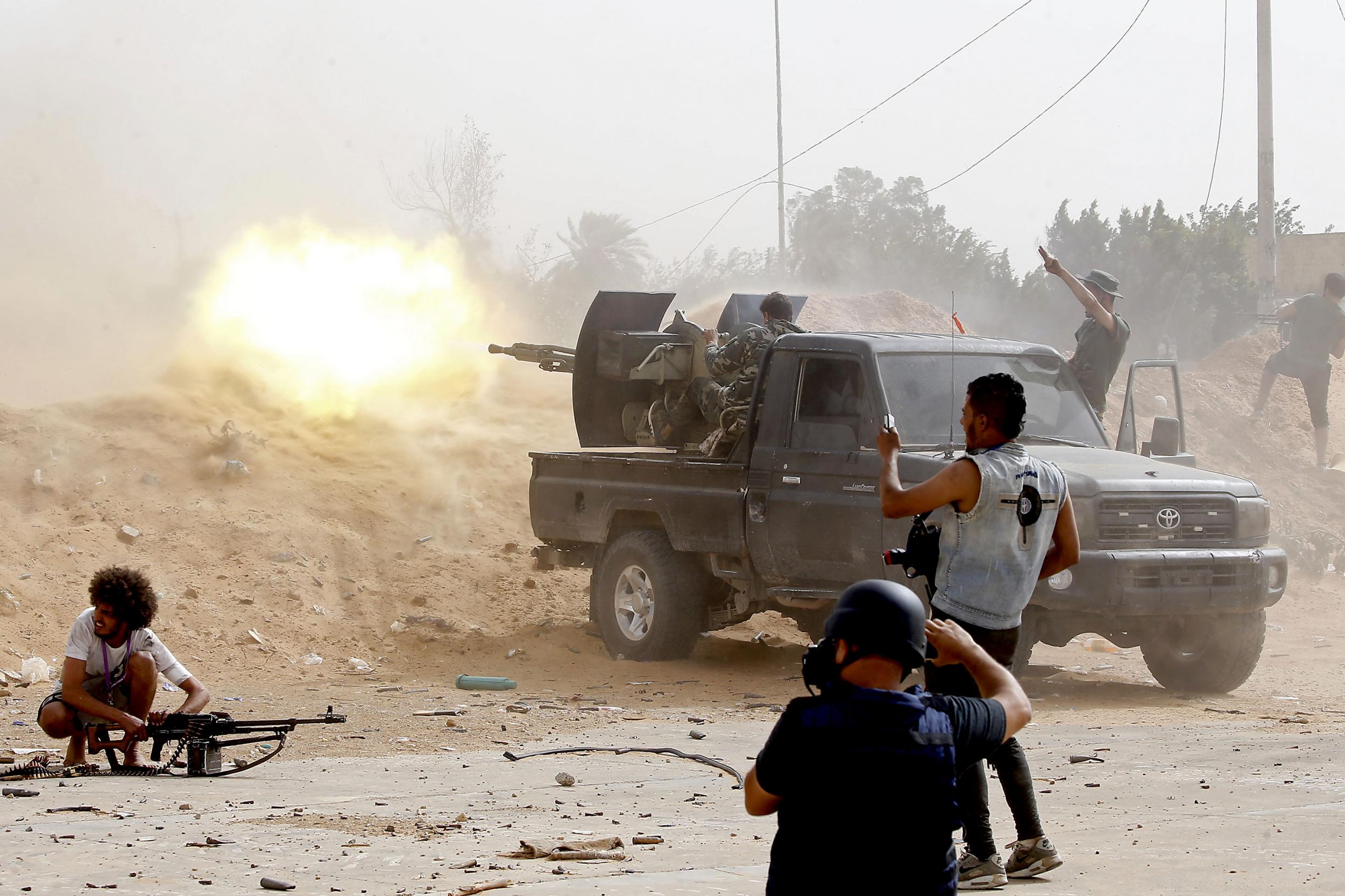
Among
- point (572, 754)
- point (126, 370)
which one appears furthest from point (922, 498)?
point (126, 370)

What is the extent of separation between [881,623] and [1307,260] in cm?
3914

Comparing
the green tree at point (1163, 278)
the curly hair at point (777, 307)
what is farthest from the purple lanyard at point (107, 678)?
the green tree at point (1163, 278)

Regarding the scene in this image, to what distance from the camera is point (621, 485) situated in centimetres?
1109

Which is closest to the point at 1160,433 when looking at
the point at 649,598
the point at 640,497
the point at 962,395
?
the point at 962,395

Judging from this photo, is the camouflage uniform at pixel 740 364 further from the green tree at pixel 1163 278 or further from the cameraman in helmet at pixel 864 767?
the green tree at pixel 1163 278

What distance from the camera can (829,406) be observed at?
32.0ft

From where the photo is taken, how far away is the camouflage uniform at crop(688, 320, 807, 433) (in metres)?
10.5

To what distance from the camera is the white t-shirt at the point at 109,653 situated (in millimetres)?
7391

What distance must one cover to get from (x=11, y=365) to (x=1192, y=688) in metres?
15.6

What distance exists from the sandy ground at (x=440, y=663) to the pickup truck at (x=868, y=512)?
0.45m

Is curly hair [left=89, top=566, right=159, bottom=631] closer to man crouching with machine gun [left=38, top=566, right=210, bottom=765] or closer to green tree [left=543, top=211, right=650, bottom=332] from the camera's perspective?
man crouching with machine gun [left=38, top=566, right=210, bottom=765]

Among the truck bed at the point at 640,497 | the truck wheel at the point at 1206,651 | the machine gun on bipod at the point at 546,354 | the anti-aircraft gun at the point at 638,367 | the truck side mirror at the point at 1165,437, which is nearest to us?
the truck wheel at the point at 1206,651

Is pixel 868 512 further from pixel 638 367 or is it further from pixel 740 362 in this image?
pixel 638 367

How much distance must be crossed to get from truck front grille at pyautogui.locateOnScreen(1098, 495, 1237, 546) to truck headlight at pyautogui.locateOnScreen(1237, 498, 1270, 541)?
5 centimetres
